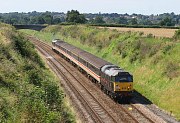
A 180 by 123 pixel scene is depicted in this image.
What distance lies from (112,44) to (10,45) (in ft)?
94.8

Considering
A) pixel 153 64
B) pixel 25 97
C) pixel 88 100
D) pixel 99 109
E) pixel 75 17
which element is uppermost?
pixel 25 97

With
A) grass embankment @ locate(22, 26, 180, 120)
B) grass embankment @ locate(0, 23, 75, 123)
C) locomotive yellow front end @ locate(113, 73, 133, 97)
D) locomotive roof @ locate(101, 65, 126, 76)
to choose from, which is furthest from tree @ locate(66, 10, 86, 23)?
locomotive yellow front end @ locate(113, 73, 133, 97)

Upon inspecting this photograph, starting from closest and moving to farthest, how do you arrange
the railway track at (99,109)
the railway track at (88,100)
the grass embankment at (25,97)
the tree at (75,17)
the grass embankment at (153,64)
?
the grass embankment at (25,97), the railway track at (99,109), the railway track at (88,100), the grass embankment at (153,64), the tree at (75,17)

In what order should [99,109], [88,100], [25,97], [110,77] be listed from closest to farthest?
[25,97] < [99,109] < [110,77] < [88,100]

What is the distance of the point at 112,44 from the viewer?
67.7m

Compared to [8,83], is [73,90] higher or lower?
lower

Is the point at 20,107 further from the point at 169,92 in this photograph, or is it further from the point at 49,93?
the point at 169,92

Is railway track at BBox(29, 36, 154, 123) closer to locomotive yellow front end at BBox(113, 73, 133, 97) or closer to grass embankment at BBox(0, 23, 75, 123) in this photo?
locomotive yellow front end at BBox(113, 73, 133, 97)

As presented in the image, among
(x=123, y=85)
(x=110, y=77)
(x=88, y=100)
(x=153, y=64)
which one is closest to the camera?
(x=123, y=85)

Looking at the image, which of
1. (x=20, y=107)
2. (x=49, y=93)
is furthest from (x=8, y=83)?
(x=20, y=107)

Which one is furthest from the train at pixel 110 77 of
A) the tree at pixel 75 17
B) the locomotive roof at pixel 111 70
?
the tree at pixel 75 17

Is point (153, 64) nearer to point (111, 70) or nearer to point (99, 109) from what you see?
point (111, 70)

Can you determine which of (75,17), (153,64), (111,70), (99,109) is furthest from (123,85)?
(75,17)

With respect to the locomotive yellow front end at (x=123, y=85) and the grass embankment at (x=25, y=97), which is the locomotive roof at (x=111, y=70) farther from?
the grass embankment at (x=25, y=97)
